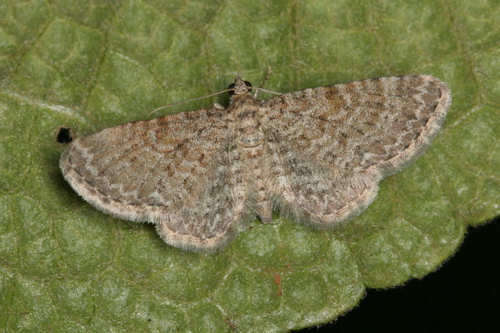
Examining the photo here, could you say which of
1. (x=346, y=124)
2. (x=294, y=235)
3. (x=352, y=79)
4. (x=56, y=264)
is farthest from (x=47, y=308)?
(x=352, y=79)

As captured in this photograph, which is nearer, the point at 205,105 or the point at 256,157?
the point at 256,157

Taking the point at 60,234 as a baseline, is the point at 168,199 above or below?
above

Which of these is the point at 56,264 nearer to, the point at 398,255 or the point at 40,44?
the point at 40,44
